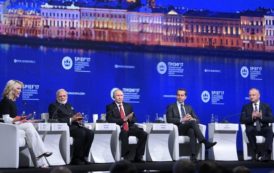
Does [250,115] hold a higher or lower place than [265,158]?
higher

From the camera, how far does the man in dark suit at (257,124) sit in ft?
30.0

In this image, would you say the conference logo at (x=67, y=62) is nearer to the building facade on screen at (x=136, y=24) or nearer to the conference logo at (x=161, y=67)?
the building facade on screen at (x=136, y=24)

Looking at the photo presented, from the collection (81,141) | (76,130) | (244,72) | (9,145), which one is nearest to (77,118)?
(76,130)

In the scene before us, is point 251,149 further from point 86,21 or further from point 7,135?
point 7,135

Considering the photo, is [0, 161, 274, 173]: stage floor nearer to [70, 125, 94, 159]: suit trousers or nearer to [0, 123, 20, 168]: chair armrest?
[0, 123, 20, 168]: chair armrest

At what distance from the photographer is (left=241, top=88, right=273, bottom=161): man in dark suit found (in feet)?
30.0

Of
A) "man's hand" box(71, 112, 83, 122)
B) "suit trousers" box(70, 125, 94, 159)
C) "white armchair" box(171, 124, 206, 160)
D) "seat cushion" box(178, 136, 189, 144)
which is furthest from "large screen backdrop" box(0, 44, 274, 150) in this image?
"suit trousers" box(70, 125, 94, 159)

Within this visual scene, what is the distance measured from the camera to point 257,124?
922 cm

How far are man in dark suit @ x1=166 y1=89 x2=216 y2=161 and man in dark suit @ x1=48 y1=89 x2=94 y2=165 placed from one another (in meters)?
1.51

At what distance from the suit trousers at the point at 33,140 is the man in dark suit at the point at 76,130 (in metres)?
0.70

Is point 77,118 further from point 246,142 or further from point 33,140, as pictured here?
point 246,142

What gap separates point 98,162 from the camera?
27.5 ft

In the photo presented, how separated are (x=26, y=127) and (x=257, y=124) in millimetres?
3681


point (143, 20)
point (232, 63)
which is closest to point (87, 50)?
point (143, 20)
